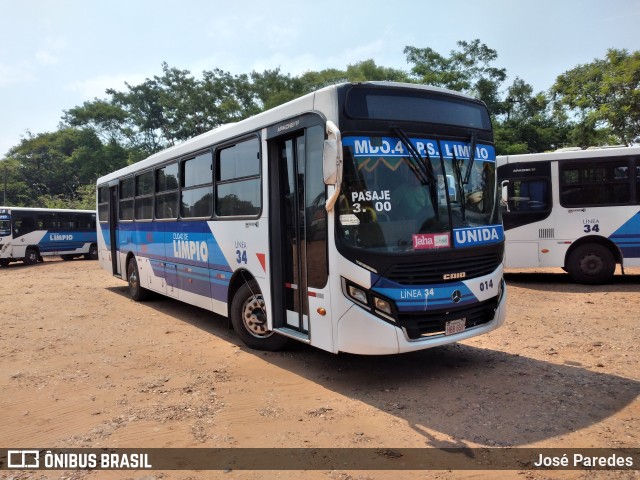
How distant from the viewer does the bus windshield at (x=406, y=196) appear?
190 inches

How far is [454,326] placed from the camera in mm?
5086

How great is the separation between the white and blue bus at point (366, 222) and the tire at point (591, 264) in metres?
6.77

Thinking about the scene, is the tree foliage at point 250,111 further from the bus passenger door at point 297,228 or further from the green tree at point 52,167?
the bus passenger door at point 297,228

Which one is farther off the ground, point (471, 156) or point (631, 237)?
point (471, 156)

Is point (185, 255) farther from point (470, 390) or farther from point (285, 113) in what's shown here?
point (470, 390)

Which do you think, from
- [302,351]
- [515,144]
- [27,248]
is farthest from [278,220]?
[515,144]

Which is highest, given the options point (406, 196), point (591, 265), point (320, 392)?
point (406, 196)

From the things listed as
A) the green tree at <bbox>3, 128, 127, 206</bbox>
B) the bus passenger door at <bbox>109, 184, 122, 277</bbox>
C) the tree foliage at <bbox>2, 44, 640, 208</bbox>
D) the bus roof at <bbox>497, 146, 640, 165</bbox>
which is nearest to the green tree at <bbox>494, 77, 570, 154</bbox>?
the tree foliage at <bbox>2, 44, 640, 208</bbox>

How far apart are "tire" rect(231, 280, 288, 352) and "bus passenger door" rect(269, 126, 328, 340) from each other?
0.53 meters

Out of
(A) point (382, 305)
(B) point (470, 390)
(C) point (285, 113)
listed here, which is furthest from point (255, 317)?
(B) point (470, 390)

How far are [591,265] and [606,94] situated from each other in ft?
40.2

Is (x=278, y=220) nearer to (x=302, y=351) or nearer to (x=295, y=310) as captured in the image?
(x=295, y=310)

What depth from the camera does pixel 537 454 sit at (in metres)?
3.64

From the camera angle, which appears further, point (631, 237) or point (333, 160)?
point (631, 237)
